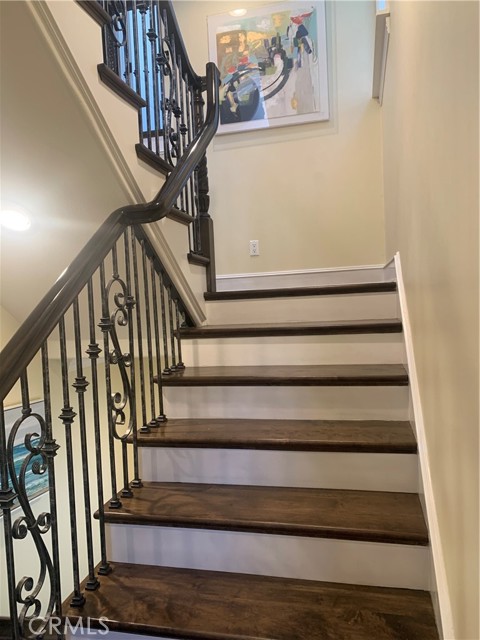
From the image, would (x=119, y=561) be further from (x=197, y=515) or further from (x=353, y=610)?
(x=353, y=610)

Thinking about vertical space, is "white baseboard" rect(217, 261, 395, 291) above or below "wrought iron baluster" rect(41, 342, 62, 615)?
above

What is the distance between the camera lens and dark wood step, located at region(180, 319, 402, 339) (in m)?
1.84

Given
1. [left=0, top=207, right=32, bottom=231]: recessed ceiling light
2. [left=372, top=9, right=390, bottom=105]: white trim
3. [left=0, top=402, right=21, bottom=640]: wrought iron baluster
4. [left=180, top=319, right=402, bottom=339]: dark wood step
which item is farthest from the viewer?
[left=372, top=9, right=390, bottom=105]: white trim

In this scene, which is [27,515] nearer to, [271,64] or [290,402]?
[290,402]

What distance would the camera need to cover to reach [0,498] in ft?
3.13

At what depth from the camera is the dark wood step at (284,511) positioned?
1.20 metres

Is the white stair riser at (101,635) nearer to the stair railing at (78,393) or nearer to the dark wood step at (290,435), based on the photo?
the stair railing at (78,393)

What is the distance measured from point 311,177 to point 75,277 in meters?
2.38

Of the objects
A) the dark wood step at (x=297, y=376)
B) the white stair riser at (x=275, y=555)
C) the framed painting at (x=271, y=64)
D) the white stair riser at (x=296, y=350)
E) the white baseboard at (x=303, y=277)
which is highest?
the framed painting at (x=271, y=64)

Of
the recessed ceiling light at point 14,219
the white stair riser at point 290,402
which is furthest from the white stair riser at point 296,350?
the recessed ceiling light at point 14,219

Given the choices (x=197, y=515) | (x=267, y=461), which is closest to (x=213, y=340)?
(x=267, y=461)

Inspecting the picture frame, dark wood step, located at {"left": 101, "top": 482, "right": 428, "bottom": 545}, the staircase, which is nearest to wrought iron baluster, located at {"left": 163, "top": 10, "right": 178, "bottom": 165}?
the staircase

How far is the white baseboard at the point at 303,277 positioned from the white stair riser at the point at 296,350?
1169 millimetres

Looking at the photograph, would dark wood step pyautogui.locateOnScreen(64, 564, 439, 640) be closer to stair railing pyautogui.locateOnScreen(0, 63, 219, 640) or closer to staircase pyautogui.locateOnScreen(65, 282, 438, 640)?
staircase pyautogui.locateOnScreen(65, 282, 438, 640)
